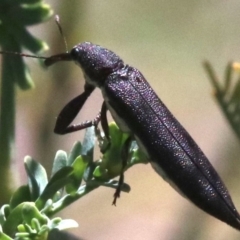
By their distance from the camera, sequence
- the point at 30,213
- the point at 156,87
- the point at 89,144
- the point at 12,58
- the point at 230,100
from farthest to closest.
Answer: the point at 156,87 < the point at 230,100 < the point at 12,58 < the point at 89,144 < the point at 30,213

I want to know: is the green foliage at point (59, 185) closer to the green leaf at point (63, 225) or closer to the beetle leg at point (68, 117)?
the green leaf at point (63, 225)

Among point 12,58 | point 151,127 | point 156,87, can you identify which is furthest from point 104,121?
point 156,87

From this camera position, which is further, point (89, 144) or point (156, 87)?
point (156, 87)

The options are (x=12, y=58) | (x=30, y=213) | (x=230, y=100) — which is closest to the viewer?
(x=30, y=213)

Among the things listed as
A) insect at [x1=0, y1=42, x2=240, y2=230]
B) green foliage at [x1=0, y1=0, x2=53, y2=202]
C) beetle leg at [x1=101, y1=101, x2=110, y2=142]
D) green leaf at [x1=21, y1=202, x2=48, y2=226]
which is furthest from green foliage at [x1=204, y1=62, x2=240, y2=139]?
green leaf at [x1=21, y1=202, x2=48, y2=226]

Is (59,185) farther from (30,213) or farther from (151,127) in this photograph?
(151,127)

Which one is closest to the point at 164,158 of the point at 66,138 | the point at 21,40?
the point at 21,40

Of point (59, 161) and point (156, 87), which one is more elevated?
point (59, 161)

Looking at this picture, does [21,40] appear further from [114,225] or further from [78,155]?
[114,225]
